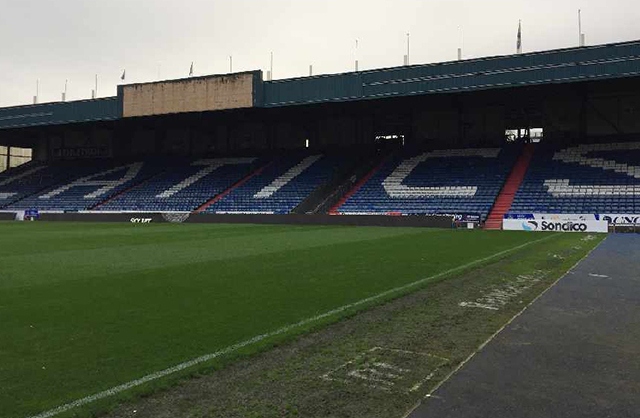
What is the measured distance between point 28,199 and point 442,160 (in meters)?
38.1

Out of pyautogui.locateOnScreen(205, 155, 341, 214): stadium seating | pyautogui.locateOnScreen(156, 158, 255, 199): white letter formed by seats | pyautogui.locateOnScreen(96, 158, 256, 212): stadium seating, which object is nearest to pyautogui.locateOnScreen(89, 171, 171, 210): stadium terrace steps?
pyautogui.locateOnScreen(96, 158, 256, 212): stadium seating

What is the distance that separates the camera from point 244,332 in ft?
20.6

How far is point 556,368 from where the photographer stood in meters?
5.06

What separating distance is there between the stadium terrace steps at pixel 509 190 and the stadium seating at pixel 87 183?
33.0m

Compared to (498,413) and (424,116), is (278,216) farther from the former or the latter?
(498,413)

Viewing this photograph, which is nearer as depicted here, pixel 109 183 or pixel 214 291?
pixel 214 291

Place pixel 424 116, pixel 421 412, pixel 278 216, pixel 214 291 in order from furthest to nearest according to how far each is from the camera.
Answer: pixel 424 116, pixel 278 216, pixel 214 291, pixel 421 412

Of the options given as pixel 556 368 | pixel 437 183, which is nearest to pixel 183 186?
pixel 437 183

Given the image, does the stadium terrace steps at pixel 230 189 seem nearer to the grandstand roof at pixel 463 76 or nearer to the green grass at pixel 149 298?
the grandstand roof at pixel 463 76

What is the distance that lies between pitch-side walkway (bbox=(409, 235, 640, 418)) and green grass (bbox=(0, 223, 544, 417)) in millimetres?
2320

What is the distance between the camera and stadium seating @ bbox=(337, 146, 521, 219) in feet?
112

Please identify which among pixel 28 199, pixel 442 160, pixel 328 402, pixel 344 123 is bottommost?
pixel 328 402

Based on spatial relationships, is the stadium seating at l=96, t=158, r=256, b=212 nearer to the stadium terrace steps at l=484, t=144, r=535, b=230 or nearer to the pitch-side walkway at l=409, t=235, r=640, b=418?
the stadium terrace steps at l=484, t=144, r=535, b=230

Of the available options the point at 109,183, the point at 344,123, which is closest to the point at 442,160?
the point at 344,123
